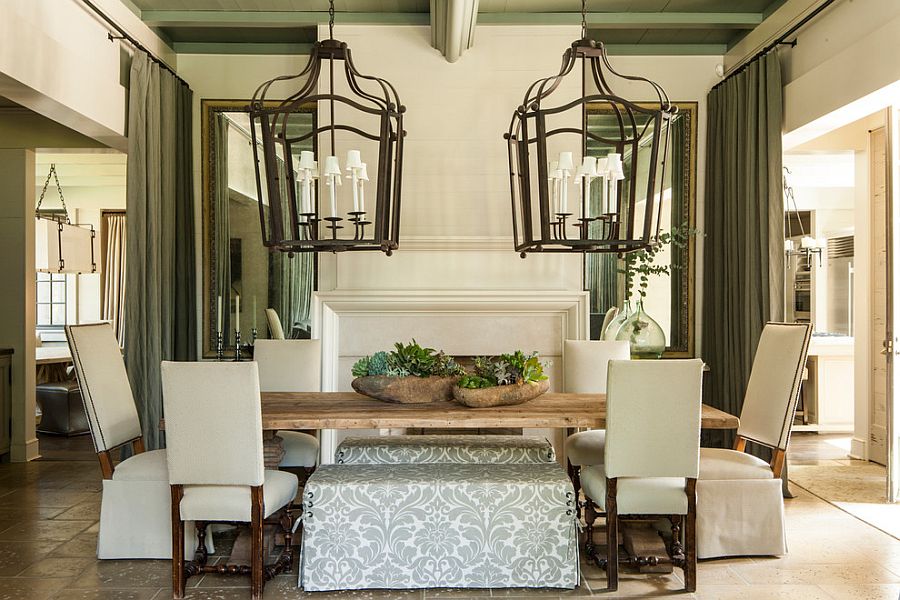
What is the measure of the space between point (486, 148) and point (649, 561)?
9.74 feet

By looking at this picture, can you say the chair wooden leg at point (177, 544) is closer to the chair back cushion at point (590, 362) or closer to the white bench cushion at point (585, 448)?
the white bench cushion at point (585, 448)

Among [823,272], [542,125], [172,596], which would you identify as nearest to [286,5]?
[542,125]

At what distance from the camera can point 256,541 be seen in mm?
2938

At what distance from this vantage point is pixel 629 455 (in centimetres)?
297

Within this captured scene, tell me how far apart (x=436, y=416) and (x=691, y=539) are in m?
1.11

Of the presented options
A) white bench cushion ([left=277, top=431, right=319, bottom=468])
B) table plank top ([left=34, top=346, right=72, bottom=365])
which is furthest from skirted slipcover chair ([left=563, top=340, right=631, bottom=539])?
table plank top ([left=34, top=346, right=72, bottom=365])

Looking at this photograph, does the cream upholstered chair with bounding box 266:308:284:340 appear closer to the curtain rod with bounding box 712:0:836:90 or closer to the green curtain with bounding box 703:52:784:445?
the green curtain with bounding box 703:52:784:445

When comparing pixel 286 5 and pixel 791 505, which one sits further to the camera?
pixel 286 5

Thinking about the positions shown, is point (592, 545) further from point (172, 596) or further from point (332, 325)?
point (332, 325)

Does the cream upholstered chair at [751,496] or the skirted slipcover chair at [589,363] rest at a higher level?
the skirted slipcover chair at [589,363]

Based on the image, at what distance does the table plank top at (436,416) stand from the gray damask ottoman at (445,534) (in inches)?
9.3

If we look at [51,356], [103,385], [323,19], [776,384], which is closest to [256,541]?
[103,385]

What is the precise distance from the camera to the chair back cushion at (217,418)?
2.88m

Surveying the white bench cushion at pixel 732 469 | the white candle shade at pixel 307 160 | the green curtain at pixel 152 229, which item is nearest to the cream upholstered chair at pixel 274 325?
the green curtain at pixel 152 229
